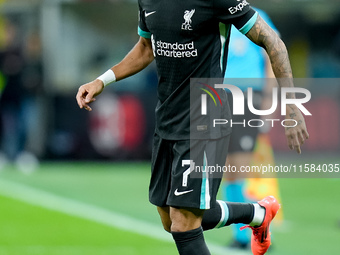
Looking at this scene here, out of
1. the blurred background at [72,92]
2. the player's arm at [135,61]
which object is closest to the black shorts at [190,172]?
the player's arm at [135,61]

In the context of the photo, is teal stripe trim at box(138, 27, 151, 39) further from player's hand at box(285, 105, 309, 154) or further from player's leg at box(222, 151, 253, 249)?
player's leg at box(222, 151, 253, 249)

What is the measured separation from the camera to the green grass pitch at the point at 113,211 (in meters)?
7.69

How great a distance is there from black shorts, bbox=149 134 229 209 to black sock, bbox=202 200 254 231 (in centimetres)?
42

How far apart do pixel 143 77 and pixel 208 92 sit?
1258cm

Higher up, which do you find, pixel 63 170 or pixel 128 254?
pixel 128 254

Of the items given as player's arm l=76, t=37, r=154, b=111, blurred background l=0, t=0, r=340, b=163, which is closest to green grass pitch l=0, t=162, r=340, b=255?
blurred background l=0, t=0, r=340, b=163

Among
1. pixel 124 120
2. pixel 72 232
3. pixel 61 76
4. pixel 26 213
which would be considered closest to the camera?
pixel 72 232

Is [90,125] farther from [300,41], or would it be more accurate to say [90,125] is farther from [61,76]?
[300,41]

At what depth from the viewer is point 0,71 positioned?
17.1 meters

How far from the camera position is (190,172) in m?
5.12

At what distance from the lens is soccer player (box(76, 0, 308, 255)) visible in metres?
5.09

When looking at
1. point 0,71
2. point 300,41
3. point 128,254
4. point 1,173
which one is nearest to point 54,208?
point 128,254

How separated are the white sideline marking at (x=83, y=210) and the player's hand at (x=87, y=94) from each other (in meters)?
2.33

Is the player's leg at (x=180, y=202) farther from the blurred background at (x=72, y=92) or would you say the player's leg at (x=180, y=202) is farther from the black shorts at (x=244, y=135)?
the blurred background at (x=72, y=92)
